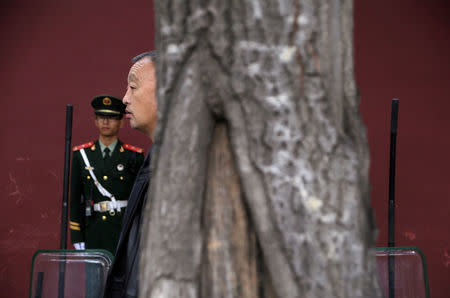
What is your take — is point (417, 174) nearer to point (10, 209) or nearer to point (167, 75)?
point (10, 209)

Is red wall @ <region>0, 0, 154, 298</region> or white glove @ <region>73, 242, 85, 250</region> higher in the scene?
red wall @ <region>0, 0, 154, 298</region>

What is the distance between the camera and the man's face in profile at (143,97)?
160 centimetres

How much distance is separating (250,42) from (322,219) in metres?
0.25

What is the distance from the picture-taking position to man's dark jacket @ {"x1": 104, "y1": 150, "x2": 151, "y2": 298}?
1.48 meters

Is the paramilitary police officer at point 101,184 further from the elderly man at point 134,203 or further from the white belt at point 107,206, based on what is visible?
the elderly man at point 134,203

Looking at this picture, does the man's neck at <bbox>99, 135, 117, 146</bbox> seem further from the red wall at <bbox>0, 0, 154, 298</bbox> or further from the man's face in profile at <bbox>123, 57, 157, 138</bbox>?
the man's face in profile at <bbox>123, 57, 157, 138</bbox>

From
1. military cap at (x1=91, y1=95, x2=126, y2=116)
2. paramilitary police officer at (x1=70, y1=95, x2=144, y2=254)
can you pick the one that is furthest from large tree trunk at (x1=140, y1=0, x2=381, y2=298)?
paramilitary police officer at (x1=70, y1=95, x2=144, y2=254)

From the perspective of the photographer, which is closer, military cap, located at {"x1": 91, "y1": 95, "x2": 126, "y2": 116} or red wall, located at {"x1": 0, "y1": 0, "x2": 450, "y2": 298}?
military cap, located at {"x1": 91, "y1": 95, "x2": 126, "y2": 116}

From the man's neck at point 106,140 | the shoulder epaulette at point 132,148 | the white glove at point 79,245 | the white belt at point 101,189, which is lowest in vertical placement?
the white glove at point 79,245

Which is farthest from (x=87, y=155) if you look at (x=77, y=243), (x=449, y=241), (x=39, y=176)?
(x=449, y=241)

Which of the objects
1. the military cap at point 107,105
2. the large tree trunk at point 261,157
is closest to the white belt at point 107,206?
the military cap at point 107,105

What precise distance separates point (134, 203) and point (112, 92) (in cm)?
201

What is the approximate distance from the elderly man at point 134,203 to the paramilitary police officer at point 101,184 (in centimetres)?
168

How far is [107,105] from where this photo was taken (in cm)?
318
